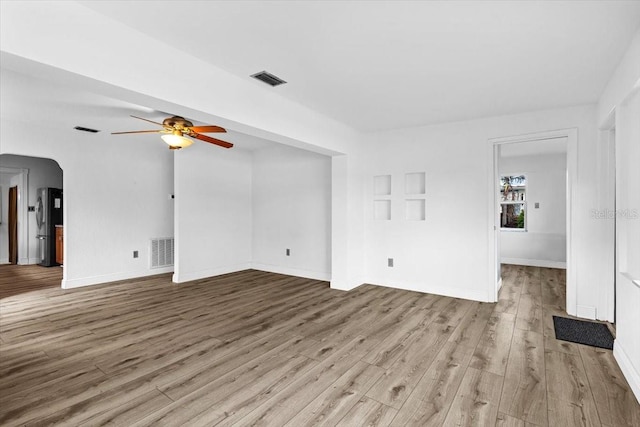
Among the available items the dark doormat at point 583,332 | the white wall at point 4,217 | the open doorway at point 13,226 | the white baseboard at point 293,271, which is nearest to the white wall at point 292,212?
the white baseboard at point 293,271

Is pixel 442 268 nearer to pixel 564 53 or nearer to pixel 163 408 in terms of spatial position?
pixel 564 53

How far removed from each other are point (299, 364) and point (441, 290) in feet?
8.95

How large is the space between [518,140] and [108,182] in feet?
20.0

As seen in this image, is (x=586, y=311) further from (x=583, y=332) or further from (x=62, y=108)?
(x=62, y=108)

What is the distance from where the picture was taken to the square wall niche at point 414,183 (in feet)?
15.8

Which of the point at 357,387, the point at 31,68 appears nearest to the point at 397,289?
the point at 357,387

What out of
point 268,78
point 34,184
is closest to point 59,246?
point 34,184

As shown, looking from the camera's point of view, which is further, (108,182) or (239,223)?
(239,223)

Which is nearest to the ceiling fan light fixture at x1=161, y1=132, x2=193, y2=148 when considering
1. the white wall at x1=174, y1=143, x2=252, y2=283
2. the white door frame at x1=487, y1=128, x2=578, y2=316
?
the white wall at x1=174, y1=143, x2=252, y2=283

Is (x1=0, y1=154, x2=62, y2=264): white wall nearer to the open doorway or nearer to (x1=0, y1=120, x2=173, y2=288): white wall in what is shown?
the open doorway

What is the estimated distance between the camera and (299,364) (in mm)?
2549

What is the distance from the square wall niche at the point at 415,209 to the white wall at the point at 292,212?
→ 53.0 inches

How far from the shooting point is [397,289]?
4.83m

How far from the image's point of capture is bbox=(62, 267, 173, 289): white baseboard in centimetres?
489
